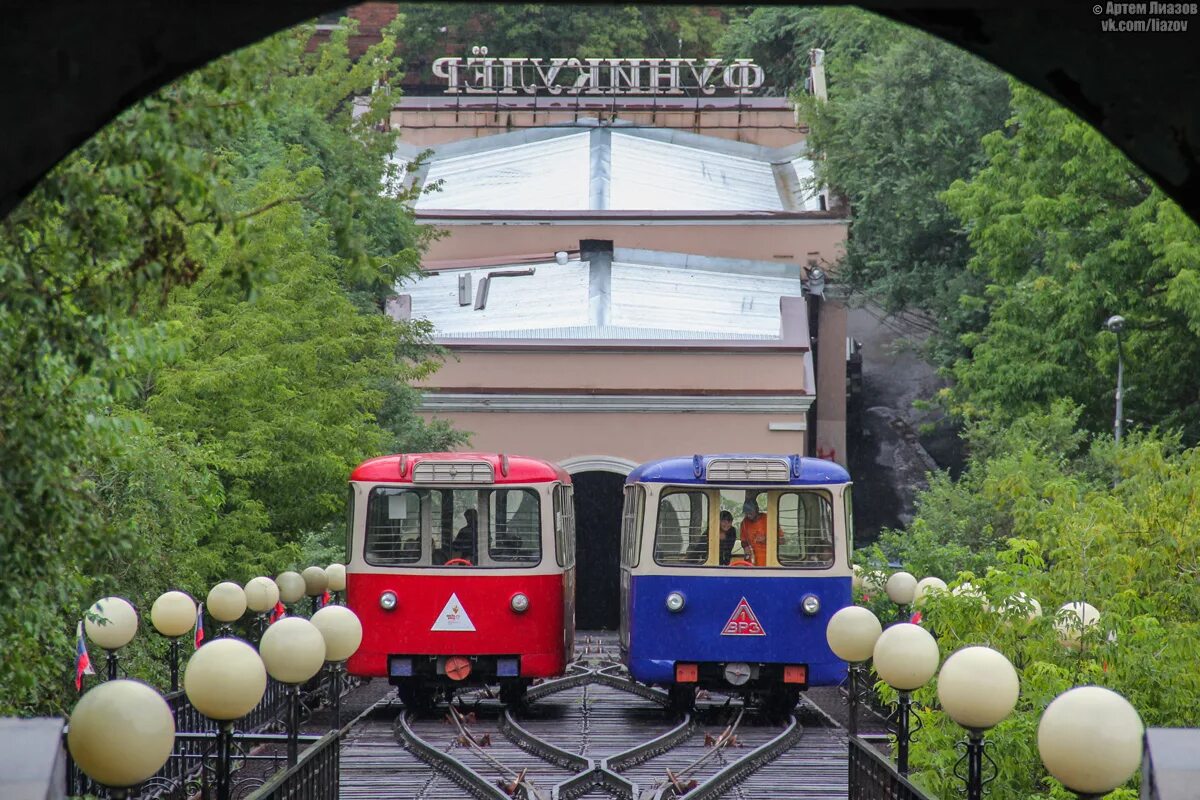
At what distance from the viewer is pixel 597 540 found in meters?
31.6

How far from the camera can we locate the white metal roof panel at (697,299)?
110ft

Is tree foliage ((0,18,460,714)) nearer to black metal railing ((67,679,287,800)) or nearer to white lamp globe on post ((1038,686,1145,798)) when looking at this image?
black metal railing ((67,679,287,800))

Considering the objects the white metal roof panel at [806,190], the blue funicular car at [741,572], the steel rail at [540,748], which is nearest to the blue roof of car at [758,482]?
the blue funicular car at [741,572]

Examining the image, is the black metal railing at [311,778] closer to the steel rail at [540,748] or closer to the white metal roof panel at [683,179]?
the steel rail at [540,748]

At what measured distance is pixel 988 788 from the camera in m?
11.0

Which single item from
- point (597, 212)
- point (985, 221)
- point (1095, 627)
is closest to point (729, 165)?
point (597, 212)

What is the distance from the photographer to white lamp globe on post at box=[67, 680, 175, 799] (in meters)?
6.09

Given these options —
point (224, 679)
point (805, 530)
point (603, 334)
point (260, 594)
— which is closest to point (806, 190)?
point (603, 334)

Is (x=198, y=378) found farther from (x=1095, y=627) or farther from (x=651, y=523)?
(x=1095, y=627)

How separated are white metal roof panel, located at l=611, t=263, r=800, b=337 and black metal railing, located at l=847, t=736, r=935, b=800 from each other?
22058mm

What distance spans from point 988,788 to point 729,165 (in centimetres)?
3522

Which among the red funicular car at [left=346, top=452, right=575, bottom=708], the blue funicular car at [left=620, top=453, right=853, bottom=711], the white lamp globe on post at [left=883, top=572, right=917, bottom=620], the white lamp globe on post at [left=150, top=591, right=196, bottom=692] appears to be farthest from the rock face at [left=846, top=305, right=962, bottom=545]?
the white lamp globe on post at [left=150, top=591, right=196, bottom=692]

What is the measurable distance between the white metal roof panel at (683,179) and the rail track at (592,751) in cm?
2193

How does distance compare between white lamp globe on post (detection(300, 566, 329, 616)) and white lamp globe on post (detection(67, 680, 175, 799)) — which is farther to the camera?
white lamp globe on post (detection(300, 566, 329, 616))
